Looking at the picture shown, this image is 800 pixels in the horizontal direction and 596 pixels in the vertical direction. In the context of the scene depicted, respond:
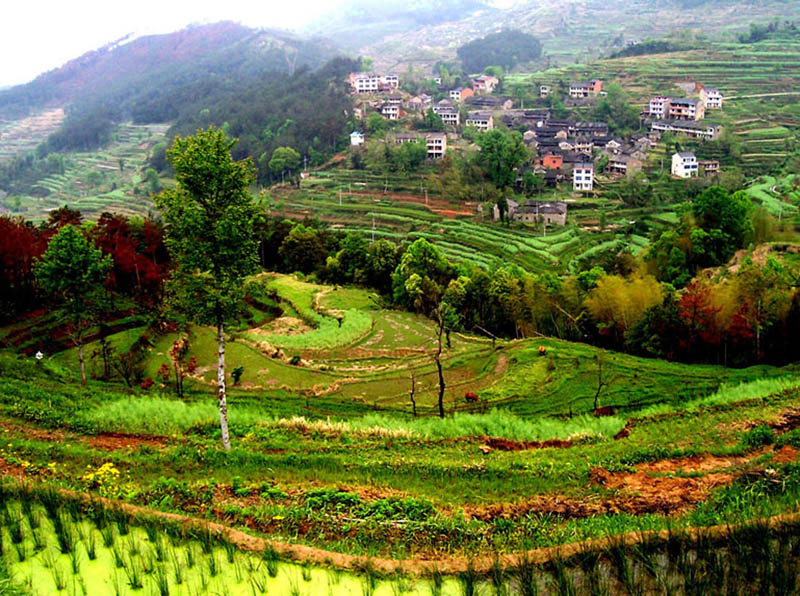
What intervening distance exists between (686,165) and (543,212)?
1776 cm

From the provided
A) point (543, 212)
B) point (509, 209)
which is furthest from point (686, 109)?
point (509, 209)

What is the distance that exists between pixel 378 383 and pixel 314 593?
17.2 meters

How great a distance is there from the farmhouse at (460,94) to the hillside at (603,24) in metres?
42.1

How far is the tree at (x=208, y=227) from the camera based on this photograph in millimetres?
11367

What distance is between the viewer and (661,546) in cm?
591

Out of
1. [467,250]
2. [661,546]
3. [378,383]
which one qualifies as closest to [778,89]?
[467,250]

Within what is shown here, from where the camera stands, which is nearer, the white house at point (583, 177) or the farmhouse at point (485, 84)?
the white house at point (583, 177)

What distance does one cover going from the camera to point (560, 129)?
7856 cm

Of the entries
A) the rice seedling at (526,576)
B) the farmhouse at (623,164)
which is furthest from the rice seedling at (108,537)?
the farmhouse at (623,164)

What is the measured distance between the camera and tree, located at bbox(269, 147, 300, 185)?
75000 millimetres

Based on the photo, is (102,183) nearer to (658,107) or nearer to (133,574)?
(658,107)

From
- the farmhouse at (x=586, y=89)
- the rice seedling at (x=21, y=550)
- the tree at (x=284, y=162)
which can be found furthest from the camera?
the farmhouse at (x=586, y=89)

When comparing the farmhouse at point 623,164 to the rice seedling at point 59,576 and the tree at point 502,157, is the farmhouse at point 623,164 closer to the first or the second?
the tree at point 502,157

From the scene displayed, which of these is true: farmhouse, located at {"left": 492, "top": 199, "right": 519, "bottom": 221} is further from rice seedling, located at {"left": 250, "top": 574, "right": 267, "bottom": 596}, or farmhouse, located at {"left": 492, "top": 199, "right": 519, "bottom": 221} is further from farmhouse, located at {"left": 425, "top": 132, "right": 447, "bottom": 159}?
rice seedling, located at {"left": 250, "top": 574, "right": 267, "bottom": 596}
